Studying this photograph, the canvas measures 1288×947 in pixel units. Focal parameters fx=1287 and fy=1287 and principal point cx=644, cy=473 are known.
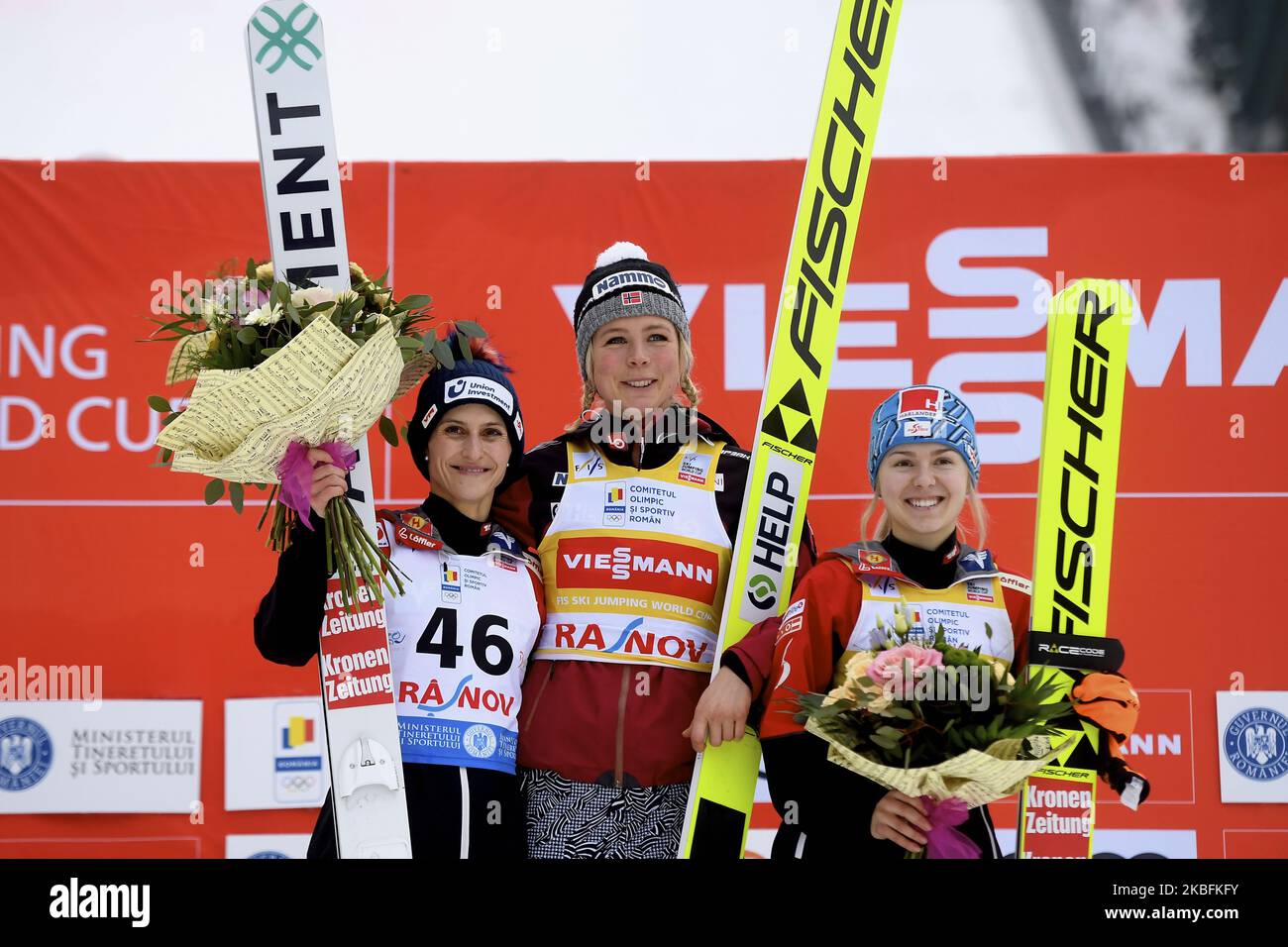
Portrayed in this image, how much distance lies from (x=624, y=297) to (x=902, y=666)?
3.62 feet

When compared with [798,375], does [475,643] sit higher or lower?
lower

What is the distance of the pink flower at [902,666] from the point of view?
230 cm

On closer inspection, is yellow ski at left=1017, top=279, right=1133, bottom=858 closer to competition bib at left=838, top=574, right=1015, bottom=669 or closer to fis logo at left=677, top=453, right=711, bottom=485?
competition bib at left=838, top=574, right=1015, bottom=669

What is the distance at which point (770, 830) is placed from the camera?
466cm

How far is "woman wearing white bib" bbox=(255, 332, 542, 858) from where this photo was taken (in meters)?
2.61

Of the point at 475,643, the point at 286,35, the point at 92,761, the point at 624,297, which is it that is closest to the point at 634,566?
the point at 475,643

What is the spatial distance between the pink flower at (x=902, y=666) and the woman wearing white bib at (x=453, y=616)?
2.57ft

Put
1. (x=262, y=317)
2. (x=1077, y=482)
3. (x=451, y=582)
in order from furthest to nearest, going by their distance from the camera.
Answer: (x=1077, y=482) → (x=451, y=582) → (x=262, y=317)

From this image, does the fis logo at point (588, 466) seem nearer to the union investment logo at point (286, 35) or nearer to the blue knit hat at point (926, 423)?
the blue knit hat at point (926, 423)

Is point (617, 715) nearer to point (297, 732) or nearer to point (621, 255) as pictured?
point (621, 255)

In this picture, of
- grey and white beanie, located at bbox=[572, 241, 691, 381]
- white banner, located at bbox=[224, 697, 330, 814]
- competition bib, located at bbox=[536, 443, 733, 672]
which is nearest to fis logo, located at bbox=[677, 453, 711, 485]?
competition bib, located at bbox=[536, 443, 733, 672]

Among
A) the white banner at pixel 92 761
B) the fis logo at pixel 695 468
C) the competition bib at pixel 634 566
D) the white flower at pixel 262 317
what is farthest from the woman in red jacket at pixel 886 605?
the white banner at pixel 92 761

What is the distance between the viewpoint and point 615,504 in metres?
2.84
